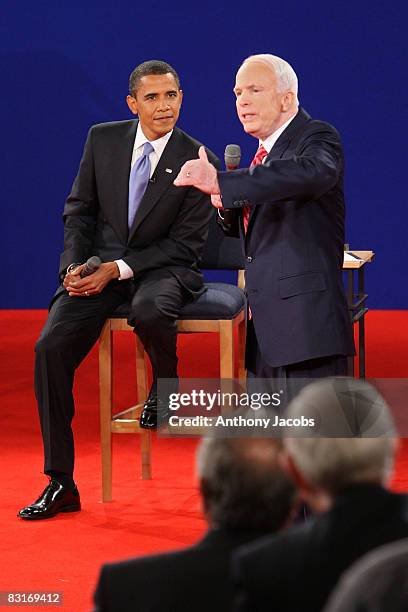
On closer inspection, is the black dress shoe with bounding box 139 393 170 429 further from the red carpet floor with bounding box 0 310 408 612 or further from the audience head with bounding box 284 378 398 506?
the audience head with bounding box 284 378 398 506

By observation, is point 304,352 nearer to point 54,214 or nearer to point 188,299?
point 188,299

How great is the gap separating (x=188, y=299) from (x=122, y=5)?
456cm

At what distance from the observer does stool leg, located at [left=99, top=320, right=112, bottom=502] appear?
4152 millimetres

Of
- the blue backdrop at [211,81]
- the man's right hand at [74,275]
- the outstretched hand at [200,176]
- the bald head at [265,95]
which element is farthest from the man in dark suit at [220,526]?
the blue backdrop at [211,81]

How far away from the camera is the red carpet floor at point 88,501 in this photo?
342cm

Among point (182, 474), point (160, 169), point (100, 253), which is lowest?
point (182, 474)

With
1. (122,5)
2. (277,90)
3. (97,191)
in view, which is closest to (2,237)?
(122,5)

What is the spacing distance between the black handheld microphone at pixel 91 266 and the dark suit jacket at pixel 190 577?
2.70 m

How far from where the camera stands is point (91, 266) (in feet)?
13.6

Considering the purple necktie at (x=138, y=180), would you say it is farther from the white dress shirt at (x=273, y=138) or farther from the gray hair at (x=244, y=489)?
the gray hair at (x=244, y=489)

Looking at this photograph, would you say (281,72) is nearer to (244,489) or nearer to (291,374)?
(291,374)

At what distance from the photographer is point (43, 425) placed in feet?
13.2

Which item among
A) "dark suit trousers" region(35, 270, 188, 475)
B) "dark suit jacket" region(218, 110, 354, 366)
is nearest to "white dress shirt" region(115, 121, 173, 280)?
"dark suit trousers" region(35, 270, 188, 475)

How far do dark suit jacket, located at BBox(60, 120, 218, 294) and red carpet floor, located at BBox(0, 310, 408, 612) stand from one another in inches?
31.1
